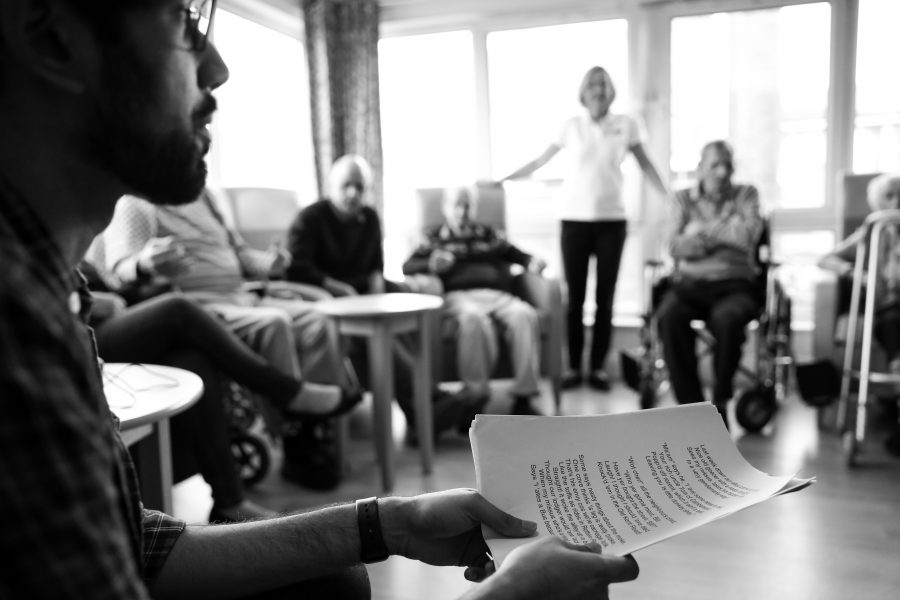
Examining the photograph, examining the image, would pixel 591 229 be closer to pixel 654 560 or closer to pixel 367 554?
pixel 654 560

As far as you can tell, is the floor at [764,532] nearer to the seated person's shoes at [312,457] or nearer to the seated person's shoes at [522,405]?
the seated person's shoes at [312,457]

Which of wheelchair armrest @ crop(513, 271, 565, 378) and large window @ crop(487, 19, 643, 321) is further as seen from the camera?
large window @ crop(487, 19, 643, 321)

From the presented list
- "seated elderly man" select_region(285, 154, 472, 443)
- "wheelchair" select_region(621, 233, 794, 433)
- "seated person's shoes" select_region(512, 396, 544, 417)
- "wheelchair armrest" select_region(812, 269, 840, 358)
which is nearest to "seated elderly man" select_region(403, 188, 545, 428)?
"seated person's shoes" select_region(512, 396, 544, 417)

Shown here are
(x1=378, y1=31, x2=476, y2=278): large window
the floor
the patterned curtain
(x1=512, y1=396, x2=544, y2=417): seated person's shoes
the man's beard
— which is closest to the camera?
the man's beard

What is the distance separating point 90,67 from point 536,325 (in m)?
2.78

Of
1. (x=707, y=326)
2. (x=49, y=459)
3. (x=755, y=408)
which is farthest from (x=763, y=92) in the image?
(x=49, y=459)

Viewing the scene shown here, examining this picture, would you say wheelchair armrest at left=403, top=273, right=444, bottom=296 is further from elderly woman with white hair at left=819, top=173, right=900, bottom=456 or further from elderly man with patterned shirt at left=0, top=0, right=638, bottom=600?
elderly man with patterned shirt at left=0, top=0, right=638, bottom=600

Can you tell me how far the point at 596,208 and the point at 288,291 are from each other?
154cm

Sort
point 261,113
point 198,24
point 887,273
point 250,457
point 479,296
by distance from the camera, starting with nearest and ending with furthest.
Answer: point 198,24, point 250,457, point 887,273, point 479,296, point 261,113

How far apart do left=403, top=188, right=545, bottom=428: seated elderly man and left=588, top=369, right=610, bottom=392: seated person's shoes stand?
522 millimetres

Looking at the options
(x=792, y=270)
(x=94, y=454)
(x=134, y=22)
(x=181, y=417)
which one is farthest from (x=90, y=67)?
(x=792, y=270)

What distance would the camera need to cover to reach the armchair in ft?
10.0

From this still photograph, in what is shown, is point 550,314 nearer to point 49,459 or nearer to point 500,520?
point 500,520

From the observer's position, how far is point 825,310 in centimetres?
297
